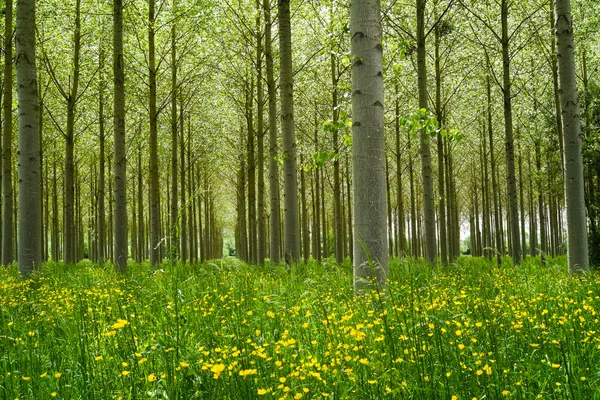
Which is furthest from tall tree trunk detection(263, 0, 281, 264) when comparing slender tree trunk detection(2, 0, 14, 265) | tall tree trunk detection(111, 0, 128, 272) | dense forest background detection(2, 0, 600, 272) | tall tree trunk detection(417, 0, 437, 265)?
slender tree trunk detection(2, 0, 14, 265)

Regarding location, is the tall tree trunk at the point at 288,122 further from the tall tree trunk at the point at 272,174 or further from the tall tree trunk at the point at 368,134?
the tall tree trunk at the point at 368,134

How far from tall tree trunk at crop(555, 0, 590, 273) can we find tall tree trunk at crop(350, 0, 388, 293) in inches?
171

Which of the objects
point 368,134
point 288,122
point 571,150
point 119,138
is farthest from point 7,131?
point 571,150

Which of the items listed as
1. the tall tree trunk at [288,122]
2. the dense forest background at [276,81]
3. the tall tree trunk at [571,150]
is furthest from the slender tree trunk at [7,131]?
the tall tree trunk at [571,150]

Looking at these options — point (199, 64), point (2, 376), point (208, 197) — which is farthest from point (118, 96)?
point (208, 197)

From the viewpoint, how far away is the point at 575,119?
7.65m

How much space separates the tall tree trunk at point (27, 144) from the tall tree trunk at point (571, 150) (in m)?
9.21

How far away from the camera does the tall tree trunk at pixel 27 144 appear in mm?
8234

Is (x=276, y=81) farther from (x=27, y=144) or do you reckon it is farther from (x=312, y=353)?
(x=312, y=353)

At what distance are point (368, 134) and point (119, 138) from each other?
6941mm

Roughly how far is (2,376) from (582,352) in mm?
3464

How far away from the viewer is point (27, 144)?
8.20 metres

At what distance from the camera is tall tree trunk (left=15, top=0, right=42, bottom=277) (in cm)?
823

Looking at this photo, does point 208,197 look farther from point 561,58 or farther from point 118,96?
point 561,58
